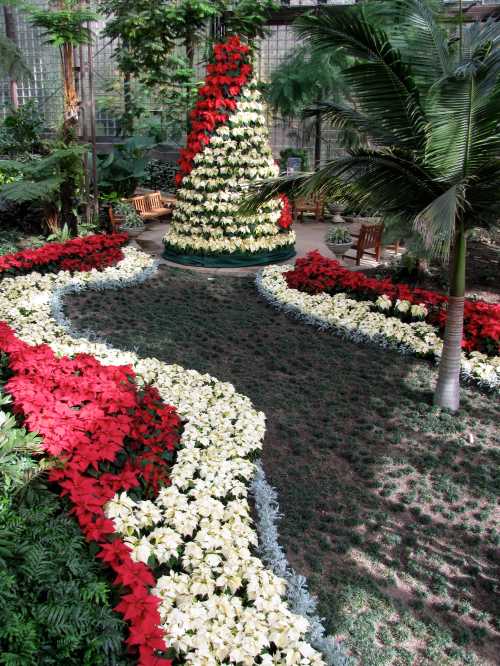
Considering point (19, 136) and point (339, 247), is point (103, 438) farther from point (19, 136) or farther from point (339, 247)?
point (19, 136)

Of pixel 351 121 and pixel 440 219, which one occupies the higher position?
pixel 351 121

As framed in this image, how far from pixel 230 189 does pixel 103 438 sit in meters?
7.04

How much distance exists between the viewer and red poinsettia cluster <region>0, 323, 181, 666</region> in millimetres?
3100

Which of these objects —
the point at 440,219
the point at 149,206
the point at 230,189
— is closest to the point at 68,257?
the point at 230,189

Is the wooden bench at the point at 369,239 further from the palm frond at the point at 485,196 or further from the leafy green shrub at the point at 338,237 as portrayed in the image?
the palm frond at the point at 485,196

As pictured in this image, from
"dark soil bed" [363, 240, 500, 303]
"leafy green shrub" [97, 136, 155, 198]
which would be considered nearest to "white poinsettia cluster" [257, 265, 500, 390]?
"dark soil bed" [363, 240, 500, 303]

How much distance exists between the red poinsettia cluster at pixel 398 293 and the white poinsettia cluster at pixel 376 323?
0.14 meters

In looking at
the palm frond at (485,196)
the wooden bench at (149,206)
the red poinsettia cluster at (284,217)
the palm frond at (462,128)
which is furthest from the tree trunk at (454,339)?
the wooden bench at (149,206)

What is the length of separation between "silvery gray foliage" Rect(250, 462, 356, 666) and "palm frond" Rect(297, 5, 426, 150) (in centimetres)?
296

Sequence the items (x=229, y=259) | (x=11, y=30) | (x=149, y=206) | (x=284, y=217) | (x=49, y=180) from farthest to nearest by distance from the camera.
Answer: (x=11, y=30)
(x=149, y=206)
(x=284, y=217)
(x=49, y=180)
(x=229, y=259)

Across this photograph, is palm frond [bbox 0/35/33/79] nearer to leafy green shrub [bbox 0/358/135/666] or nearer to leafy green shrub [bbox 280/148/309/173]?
leafy green shrub [bbox 280/148/309/173]

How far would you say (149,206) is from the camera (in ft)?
47.1

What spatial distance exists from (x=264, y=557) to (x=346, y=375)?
3158mm

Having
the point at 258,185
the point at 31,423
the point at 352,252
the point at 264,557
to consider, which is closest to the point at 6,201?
the point at 352,252
